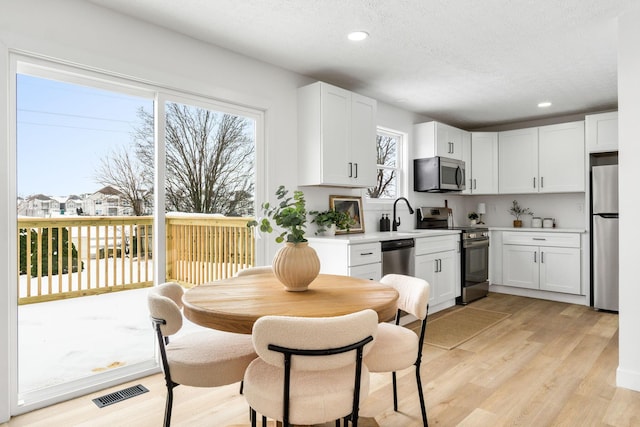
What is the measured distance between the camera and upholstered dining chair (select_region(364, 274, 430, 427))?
6.35 ft

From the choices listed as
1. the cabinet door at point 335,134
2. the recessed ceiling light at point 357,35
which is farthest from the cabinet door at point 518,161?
the recessed ceiling light at point 357,35

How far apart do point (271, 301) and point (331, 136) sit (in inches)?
90.7

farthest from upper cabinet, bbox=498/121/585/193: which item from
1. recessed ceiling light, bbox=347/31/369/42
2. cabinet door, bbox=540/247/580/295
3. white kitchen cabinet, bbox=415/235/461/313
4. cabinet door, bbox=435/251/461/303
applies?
recessed ceiling light, bbox=347/31/369/42

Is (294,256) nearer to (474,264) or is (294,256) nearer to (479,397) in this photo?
(479,397)

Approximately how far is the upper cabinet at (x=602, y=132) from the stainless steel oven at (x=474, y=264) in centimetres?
164

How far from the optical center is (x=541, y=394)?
259 cm

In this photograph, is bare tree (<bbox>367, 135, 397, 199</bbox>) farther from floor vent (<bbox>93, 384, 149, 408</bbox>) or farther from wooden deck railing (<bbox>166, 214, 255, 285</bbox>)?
floor vent (<bbox>93, 384, 149, 408</bbox>)

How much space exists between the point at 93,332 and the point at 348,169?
2.51 metres

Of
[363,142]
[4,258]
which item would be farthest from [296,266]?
[363,142]

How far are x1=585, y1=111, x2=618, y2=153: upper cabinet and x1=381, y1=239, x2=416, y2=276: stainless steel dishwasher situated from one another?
2.73m

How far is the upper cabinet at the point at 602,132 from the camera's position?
4.80m

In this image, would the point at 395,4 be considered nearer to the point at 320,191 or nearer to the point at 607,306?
the point at 320,191

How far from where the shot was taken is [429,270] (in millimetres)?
4461

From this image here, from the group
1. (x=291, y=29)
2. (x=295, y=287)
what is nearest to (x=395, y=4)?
(x=291, y=29)
